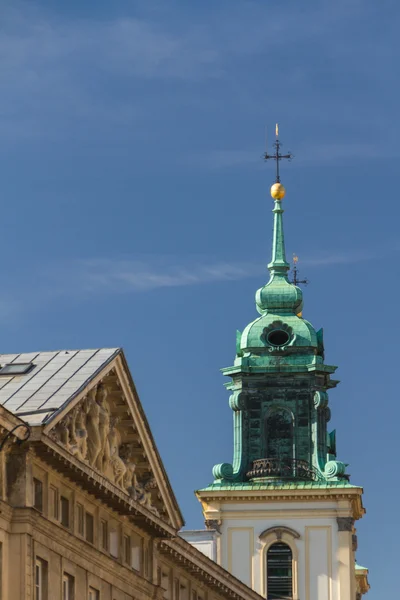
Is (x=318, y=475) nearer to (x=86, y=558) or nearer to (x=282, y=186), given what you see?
(x=282, y=186)

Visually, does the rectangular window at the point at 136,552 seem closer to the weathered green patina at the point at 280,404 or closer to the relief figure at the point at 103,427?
the relief figure at the point at 103,427

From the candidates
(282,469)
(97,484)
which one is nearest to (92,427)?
(97,484)

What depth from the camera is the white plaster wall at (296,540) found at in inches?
5960

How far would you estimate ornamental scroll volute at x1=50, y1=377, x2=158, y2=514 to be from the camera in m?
83.1

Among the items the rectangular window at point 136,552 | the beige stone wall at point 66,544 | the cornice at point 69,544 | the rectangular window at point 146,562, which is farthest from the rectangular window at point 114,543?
the rectangular window at point 146,562

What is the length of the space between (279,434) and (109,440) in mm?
68423

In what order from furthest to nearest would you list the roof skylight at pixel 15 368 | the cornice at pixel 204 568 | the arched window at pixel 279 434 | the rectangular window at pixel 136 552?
the arched window at pixel 279 434
the cornice at pixel 204 568
the rectangular window at pixel 136 552
the roof skylight at pixel 15 368

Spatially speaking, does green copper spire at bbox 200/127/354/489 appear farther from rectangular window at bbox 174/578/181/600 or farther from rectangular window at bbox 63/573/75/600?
rectangular window at bbox 63/573/75/600

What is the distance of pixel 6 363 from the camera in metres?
86.9

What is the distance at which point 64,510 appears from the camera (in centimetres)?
8400

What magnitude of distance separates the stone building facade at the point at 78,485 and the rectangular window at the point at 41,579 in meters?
0.05

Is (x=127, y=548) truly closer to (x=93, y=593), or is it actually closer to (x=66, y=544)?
(x=93, y=593)

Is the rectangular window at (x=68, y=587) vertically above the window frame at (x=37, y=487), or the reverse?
the window frame at (x=37, y=487)

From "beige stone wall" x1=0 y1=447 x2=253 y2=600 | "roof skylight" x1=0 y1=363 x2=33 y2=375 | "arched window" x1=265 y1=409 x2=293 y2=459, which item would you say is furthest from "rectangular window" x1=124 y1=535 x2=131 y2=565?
"arched window" x1=265 y1=409 x2=293 y2=459
